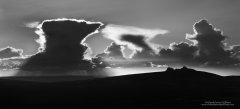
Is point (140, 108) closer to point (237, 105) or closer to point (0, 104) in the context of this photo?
point (237, 105)

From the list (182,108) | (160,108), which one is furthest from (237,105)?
(160,108)

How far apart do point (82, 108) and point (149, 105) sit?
140 ft

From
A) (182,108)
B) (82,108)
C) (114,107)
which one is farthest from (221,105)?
(82,108)

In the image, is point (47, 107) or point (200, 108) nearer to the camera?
point (200, 108)

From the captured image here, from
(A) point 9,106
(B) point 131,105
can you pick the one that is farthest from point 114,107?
(A) point 9,106

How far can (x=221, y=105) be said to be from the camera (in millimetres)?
185875

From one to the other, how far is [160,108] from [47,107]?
69.3 meters

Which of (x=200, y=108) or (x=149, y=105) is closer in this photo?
(x=200, y=108)

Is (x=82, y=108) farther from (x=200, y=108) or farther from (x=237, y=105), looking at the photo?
(x=237, y=105)

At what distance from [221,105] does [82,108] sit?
83912mm

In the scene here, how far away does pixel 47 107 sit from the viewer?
19038 centimetres

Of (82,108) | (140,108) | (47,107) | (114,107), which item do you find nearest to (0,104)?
(47,107)

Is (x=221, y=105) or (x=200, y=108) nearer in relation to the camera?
(x=200, y=108)

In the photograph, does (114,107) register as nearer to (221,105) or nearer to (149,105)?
(149,105)
